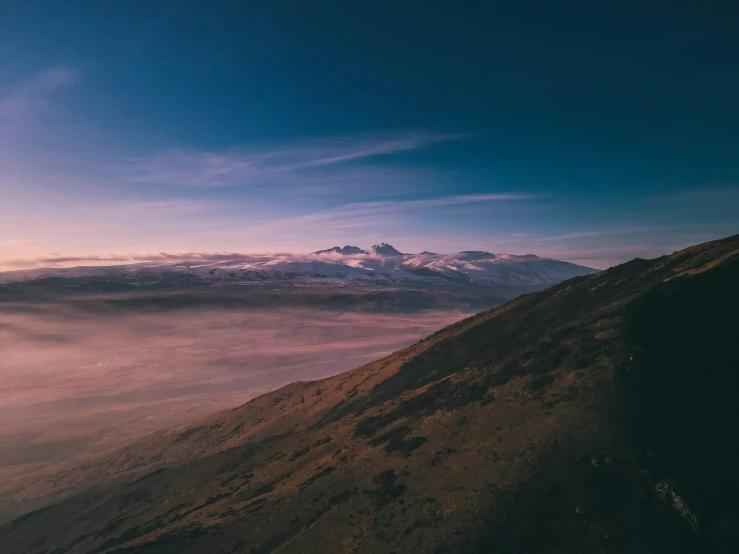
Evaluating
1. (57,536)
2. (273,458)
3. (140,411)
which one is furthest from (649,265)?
(140,411)

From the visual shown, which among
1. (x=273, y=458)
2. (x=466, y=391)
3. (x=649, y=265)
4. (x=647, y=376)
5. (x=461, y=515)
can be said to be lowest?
(x=273, y=458)

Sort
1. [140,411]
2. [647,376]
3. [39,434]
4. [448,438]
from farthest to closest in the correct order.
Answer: [140,411] < [39,434] < [448,438] < [647,376]

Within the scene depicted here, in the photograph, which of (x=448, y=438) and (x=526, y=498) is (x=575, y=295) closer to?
(x=448, y=438)

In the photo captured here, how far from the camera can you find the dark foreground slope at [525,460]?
2264 centimetres

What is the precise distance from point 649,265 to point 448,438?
35.8 metres

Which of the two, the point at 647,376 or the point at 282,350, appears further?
the point at 282,350

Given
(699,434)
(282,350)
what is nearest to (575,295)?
(699,434)

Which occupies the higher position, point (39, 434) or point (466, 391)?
point (466, 391)

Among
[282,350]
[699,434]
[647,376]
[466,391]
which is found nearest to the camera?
[699,434]

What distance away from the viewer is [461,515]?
2417 centimetres

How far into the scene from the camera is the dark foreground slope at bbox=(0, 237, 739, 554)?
22641 mm

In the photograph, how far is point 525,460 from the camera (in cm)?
2639

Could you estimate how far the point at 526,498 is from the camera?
23875mm

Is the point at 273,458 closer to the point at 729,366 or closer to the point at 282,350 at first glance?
the point at 729,366
